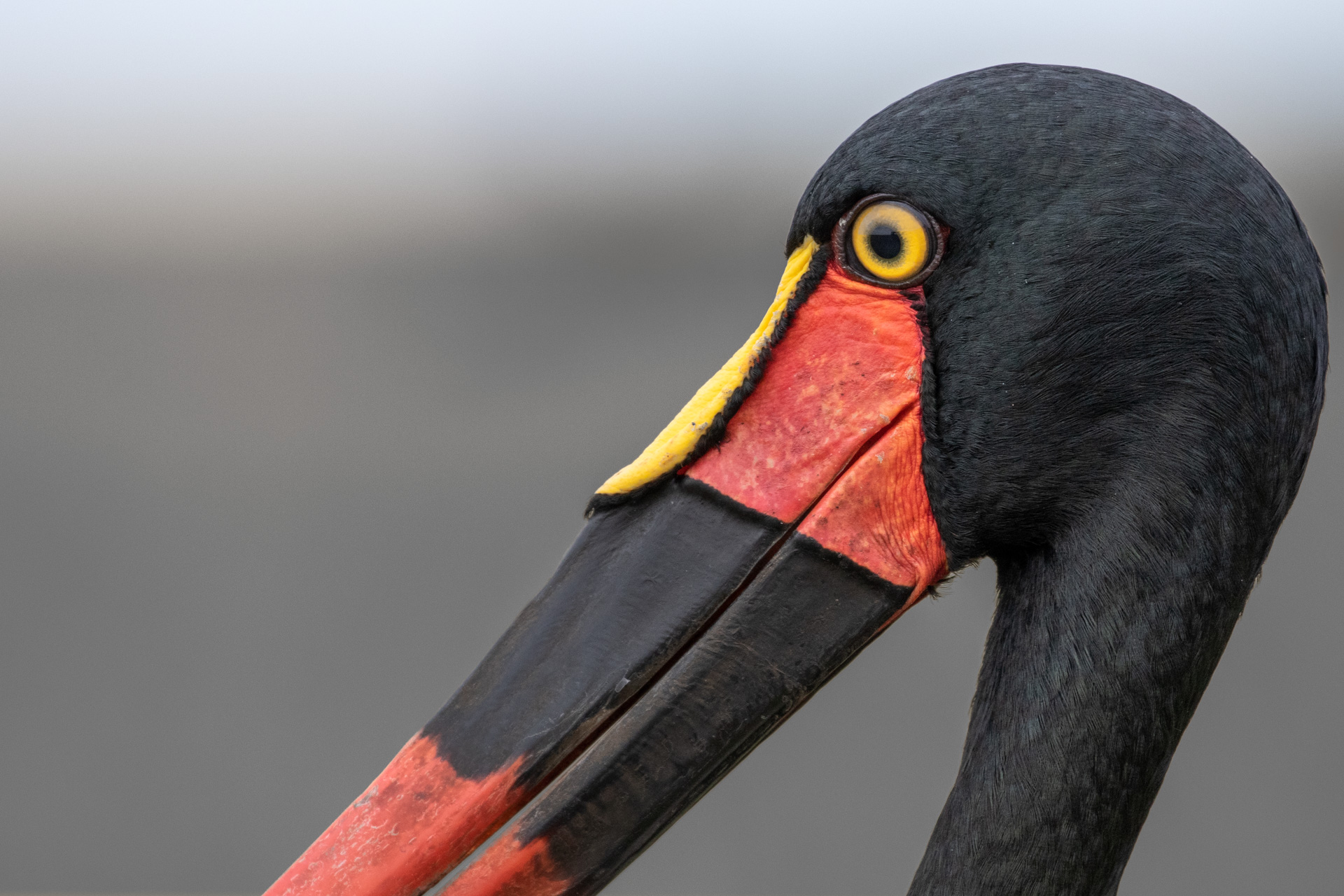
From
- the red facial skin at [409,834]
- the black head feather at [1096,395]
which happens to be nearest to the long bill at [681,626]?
the red facial skin at [409,834]

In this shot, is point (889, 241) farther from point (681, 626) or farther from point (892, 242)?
point (681, 626)

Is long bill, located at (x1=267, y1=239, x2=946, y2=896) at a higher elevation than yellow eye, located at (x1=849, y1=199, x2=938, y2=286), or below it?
below

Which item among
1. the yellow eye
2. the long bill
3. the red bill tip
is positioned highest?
the yellow eye

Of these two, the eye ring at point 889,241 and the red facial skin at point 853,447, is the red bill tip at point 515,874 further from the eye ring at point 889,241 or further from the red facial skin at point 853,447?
the eye ring at point 889,241

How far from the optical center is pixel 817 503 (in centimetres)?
161

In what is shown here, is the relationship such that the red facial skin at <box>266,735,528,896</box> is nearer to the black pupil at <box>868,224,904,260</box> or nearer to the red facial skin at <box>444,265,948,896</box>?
the red facial skin at <box>444,265,948,896</box>

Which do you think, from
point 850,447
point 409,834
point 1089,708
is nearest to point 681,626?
point 850,447

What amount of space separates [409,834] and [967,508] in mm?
840

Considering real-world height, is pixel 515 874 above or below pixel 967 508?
below

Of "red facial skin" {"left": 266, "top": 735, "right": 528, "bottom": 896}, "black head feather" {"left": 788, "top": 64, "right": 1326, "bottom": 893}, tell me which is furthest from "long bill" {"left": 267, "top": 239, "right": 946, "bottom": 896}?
"black head feather" {"left": 788, "top": 64, "right": 1326, "bottom": 893}

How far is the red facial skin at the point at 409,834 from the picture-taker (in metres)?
1.51

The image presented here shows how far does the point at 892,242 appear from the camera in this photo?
62.4 inches

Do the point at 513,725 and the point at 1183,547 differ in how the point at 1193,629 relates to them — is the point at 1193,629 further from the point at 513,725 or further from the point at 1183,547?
the point at 513,725

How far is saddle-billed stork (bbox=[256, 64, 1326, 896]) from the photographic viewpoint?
151 centimetres
